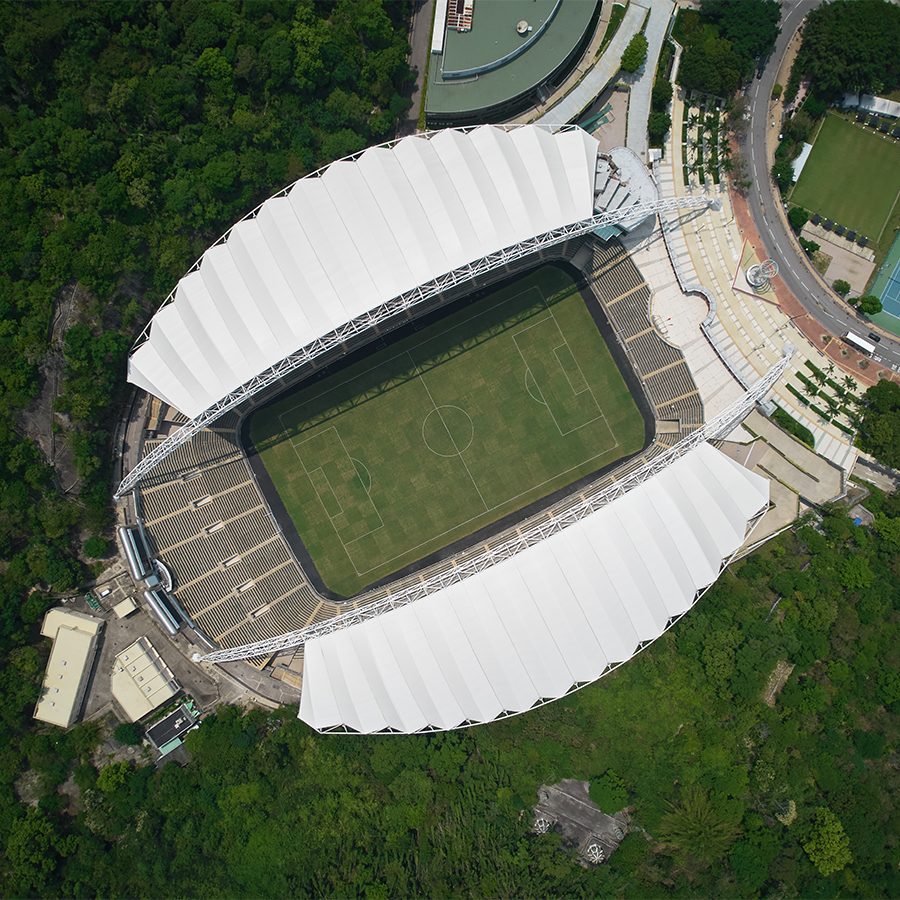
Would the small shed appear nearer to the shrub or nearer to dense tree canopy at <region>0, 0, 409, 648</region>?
dense tree canopy at <region>0, 0, 409, 648</region>

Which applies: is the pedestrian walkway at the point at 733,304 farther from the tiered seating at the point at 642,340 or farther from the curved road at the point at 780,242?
the tiered seating at the point at 642,340

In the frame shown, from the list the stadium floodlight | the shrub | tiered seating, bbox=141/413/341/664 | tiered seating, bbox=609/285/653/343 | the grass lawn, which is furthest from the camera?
the grass lawn

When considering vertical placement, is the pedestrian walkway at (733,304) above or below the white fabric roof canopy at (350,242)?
below

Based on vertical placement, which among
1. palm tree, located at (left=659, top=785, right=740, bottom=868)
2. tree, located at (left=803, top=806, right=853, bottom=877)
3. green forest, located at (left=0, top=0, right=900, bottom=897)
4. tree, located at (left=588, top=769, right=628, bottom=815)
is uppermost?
green forest, located at (left=0, top=0, right=900, bottom=897)

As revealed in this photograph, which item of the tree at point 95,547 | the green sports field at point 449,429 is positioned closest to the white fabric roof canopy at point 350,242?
the green sports field at point 449,429

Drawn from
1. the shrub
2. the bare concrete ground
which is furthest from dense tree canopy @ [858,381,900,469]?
the bare concrete ground

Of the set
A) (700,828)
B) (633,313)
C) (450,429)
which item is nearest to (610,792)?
(700,828)

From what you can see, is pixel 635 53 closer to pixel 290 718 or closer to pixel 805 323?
→ pixel 805 323

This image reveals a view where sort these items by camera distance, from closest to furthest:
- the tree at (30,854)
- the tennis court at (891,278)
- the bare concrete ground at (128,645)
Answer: the tree at (30,854) → the bare concrete ground at (128,645) → the tennis court at (891,278)
